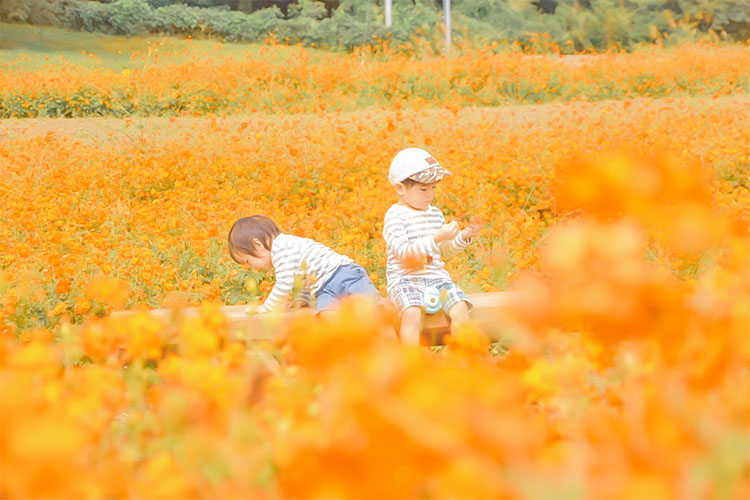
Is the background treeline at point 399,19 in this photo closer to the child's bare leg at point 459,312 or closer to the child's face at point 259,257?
the child's face at point 259,257

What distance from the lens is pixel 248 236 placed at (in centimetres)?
315

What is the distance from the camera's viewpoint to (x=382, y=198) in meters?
4.89

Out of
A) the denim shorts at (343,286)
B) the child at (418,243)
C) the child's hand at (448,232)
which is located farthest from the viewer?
the denim shorts at (343,286)

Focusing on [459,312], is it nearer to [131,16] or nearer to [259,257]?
[259,257]

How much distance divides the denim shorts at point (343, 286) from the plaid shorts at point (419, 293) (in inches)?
3.8

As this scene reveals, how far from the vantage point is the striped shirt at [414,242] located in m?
3.09

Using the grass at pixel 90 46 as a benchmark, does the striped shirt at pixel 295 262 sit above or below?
above

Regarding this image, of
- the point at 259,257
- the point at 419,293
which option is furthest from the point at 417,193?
the point at 259,257

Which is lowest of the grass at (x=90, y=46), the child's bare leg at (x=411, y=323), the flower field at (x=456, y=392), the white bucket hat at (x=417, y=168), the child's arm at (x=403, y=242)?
the grass at (x=90, y=46)

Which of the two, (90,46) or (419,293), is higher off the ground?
(419,293)

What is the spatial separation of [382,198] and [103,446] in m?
3.94

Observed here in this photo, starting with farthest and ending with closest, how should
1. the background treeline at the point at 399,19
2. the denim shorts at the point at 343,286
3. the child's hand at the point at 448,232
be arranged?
the background treeline at the point at 399,19 → the denim shorts at the point at 343,286 → the child's hand at the point at 448,232

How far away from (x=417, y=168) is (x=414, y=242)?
311mm

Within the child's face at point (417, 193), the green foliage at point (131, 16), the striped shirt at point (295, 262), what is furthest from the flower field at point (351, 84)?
the striped shirt at point (295, 262)
